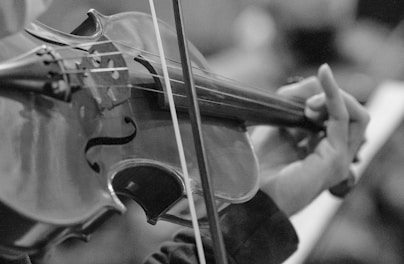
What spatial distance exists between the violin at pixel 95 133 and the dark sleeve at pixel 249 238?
3 cm

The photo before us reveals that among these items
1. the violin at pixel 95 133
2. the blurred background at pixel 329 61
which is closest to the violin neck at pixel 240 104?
the violin at pixel 95 133

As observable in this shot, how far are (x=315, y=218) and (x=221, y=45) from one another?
561mm

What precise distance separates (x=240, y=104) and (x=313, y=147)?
0.21 meters

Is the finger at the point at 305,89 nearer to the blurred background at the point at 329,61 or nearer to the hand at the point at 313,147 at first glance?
the hand at the point at 313,147

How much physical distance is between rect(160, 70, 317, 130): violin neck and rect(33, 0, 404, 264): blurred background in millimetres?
232

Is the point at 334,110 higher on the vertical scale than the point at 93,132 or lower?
lower

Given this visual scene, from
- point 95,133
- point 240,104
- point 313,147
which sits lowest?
point 313,147

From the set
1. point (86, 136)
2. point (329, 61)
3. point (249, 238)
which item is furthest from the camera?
point (329, 61)

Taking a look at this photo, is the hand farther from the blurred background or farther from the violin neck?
the blurred background

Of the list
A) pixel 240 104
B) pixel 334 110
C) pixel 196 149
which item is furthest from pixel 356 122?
pixel 196 149

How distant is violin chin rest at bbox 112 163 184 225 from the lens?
1.73ft

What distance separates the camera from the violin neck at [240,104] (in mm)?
625

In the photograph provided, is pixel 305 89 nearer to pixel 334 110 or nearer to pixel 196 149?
pixel 334 110

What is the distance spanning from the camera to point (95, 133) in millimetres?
489
